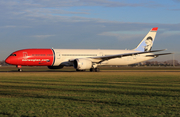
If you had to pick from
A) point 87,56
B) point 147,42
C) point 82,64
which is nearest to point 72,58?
point 87,56

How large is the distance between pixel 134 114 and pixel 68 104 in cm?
287

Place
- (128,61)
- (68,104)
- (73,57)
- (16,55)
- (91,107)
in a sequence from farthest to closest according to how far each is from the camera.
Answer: (128,61) → (73,57) → (16,55) → (68,104) → (91,107)

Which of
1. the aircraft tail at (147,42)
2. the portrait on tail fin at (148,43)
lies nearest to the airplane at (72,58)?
the aircraft tail at (147,42)

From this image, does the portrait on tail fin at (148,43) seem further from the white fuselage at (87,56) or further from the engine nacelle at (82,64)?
the engine nacelle at (82,64)

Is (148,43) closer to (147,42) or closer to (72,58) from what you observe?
(147,42)

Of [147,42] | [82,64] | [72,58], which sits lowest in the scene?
[82,64]

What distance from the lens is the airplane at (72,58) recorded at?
39.3 metres

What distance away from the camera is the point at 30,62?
39.3 meters

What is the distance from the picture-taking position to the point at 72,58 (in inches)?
1670

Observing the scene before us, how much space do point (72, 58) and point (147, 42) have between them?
17.6 m

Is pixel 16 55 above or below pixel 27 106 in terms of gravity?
above

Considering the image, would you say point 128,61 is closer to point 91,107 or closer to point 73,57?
point 73,57

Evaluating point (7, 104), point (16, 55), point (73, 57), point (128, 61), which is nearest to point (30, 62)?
point (16, 55)

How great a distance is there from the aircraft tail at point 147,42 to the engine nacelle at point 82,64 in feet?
48.0
